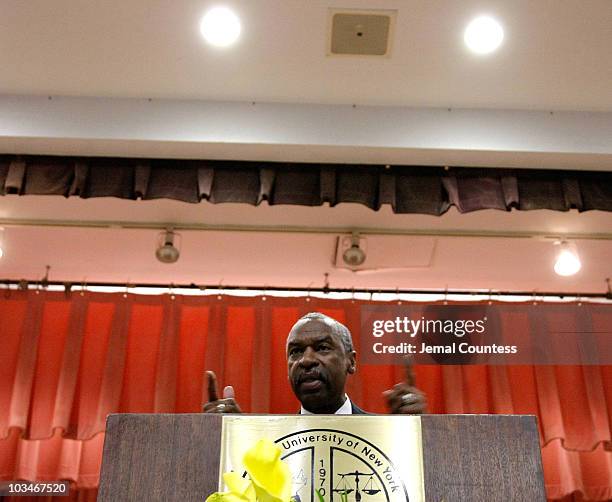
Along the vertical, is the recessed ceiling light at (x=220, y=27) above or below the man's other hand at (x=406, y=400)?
above

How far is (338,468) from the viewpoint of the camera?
3.07ft

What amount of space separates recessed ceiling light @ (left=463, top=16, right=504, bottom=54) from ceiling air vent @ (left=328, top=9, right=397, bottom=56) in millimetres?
288

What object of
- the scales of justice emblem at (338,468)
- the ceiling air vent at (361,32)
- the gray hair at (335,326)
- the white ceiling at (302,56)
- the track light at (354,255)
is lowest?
the scales of justice emblem at (338,468)

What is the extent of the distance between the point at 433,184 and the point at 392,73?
535mm

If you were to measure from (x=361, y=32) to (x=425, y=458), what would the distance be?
1.91 meters

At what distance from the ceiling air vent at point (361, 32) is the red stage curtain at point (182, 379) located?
1.63m

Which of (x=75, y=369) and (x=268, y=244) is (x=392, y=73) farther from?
(x=75, y=369)

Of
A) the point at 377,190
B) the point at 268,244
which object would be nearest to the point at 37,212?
the point at 268,244

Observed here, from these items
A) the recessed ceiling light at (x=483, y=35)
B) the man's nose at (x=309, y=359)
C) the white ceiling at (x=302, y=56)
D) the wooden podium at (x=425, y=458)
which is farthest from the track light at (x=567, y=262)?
the wooden podium at (x=425, y=458)

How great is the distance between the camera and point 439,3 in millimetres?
2404

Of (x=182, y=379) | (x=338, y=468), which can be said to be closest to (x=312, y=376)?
(x=338, y=468)

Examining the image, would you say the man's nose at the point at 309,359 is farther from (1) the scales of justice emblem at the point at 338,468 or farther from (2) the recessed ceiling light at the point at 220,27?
(2) the recessed ceiling light at the point at 220,27

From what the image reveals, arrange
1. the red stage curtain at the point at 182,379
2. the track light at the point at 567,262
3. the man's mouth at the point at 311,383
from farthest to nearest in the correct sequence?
the red stage curtain at the point at 182,379 < the track light at the point at 567,262 < the man's mouth at the point at 311,383

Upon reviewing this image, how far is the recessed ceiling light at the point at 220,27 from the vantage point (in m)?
2.49
